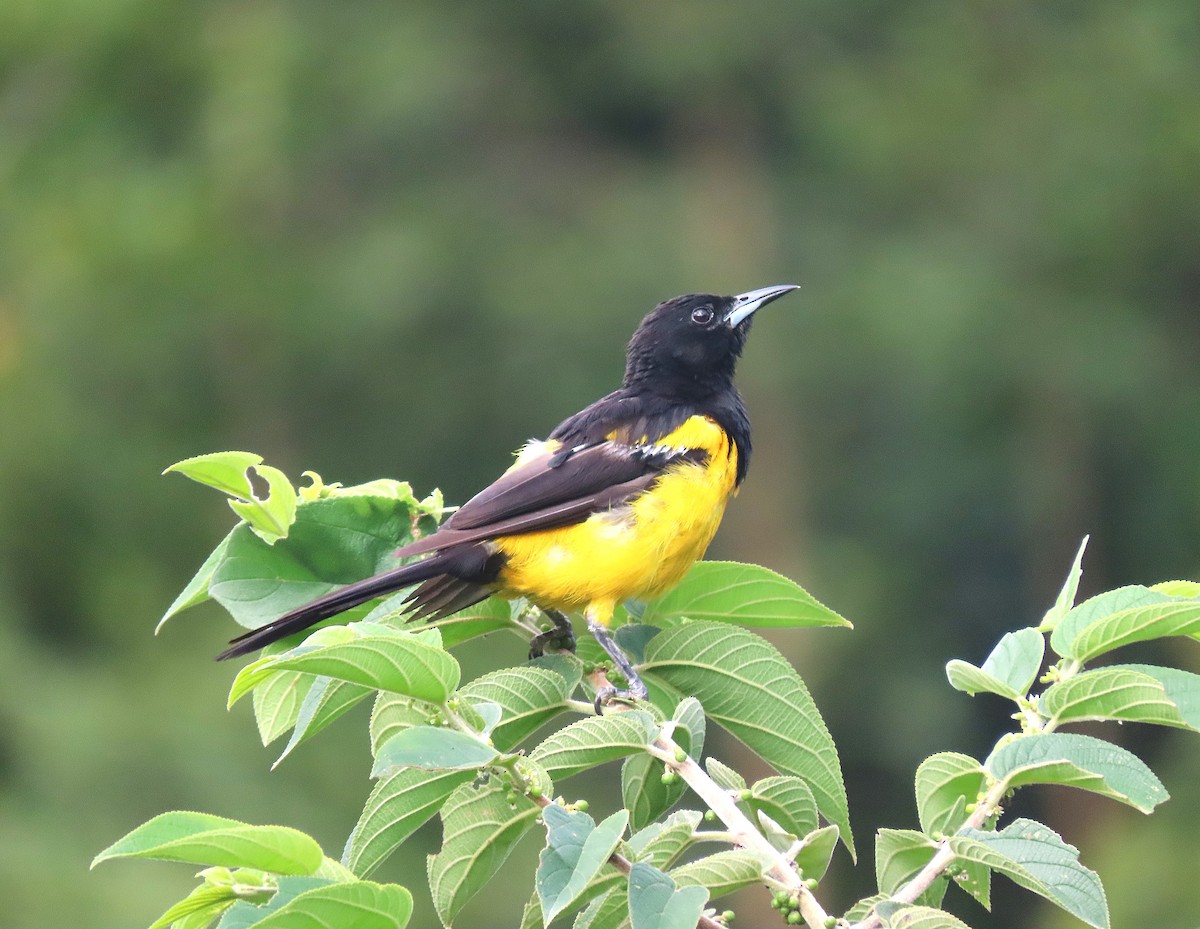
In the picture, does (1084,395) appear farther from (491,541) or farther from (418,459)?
(491,541)

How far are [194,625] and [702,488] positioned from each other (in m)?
11.9

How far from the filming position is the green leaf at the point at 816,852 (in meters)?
2.02

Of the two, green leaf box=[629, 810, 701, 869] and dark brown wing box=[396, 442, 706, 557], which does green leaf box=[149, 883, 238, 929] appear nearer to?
green leaf box=[629, 810, 701, 869]

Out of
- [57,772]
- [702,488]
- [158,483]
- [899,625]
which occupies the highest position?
[702,488]

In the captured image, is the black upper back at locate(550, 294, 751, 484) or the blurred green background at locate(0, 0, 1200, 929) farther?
the blurred green background at locate(0, 0, 1200, 929)

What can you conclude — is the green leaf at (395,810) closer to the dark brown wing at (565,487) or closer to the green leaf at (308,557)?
the green leaf at (308,557)

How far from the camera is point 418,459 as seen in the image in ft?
59.9

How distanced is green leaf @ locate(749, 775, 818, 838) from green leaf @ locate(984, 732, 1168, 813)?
1.01ft

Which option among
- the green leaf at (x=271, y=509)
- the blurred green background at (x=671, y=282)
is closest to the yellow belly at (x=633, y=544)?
the green leaf at (x=271, y=509)

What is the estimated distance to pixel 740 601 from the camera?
9.11ft

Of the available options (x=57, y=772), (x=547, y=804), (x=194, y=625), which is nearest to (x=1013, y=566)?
(x=194, y=625)

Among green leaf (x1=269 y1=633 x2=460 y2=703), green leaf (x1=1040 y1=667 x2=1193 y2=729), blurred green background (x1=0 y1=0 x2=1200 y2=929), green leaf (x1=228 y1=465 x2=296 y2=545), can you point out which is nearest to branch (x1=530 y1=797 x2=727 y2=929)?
green leaf (x1=269 y1=633 x2=460 y2=703)

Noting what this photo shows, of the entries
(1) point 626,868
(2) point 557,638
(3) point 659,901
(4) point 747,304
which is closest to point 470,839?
(1) point 626,868

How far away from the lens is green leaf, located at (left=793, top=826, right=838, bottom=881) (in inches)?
79.7
